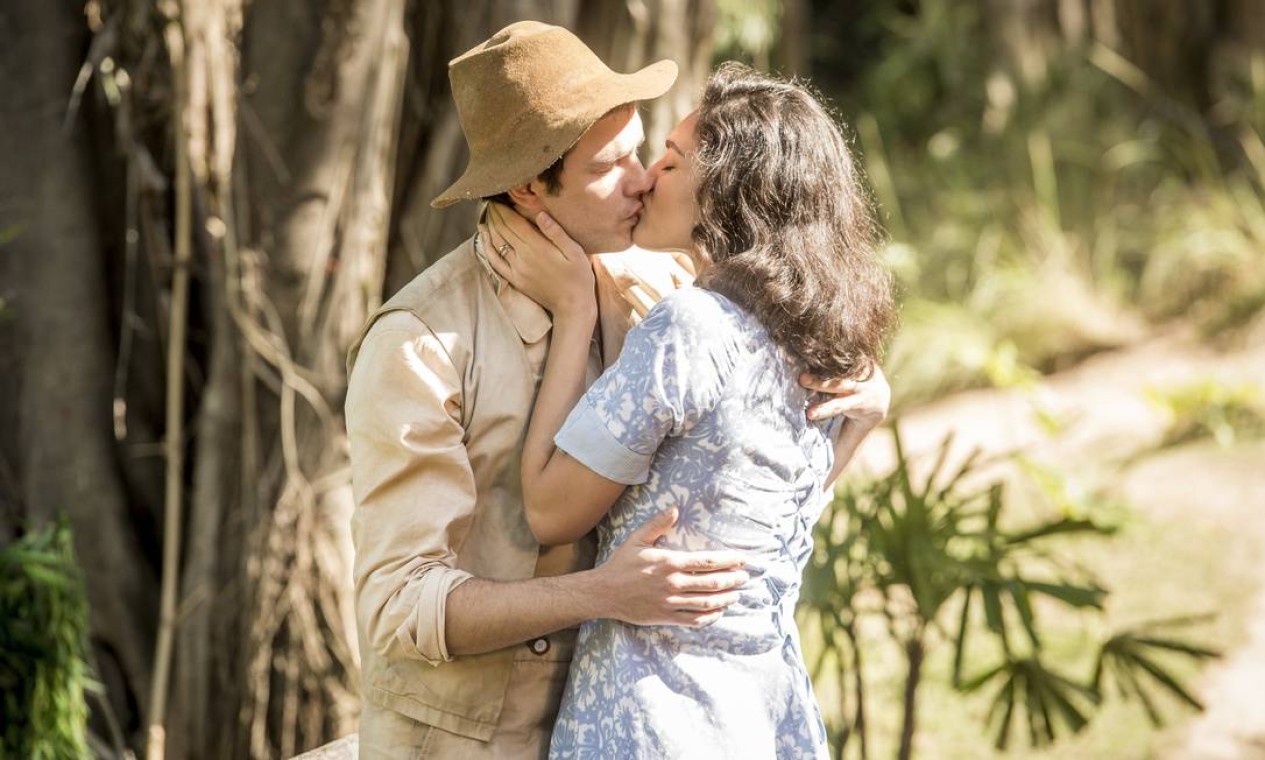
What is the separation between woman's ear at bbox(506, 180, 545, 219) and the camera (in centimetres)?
250

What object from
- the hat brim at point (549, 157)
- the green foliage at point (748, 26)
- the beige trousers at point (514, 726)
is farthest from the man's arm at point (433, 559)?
the green foliage at point (748, 26)

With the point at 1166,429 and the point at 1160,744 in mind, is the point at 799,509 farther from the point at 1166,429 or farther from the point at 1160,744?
the point at 1166,429

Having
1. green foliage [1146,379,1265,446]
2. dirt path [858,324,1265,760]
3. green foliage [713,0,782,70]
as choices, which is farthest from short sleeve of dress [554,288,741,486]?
green foliage [713,0,782,70]

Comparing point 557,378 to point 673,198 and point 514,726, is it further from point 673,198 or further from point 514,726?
point 514,726

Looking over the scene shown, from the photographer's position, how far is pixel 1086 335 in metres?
9.48

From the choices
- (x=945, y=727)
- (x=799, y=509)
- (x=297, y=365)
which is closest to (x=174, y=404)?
(x=297, y=365)

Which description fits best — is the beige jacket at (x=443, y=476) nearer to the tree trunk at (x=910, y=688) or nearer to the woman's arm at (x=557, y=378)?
the woman's arm at (x=557, y=378)

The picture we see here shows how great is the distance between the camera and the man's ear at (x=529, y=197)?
2.50 m

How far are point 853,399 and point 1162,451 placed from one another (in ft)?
19.6

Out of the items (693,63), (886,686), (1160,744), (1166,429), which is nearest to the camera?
(693,63)

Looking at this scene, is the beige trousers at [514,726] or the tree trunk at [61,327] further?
the tree trunk at [61,327]

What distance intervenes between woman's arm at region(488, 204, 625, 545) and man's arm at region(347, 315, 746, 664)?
0.09m

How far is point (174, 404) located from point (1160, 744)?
377 cm

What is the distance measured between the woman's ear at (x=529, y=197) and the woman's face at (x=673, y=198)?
0.18m
